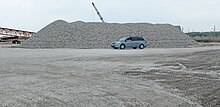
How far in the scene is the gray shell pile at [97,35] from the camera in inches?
1792

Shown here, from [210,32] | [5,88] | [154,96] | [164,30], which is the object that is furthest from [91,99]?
[210,32]

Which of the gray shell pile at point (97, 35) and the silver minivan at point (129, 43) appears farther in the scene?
the gray shell pile at point (97, 35)

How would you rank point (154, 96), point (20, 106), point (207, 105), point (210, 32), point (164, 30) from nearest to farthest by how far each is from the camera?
point (20, 106) < point (207, 105) < point (154, 96) < point (164, 30) < point (210, 32)

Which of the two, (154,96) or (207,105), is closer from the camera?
(207,105)

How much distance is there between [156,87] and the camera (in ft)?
29.0

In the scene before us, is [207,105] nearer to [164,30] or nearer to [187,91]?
[187,91]

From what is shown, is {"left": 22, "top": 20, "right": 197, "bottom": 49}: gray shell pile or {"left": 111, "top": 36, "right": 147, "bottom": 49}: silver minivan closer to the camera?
{"left": 111, "top": 36, "right": 147, "bottom": 49}: silver minivan

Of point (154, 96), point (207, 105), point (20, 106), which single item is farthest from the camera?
point (154, 96)

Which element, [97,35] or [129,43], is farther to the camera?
[97,35]

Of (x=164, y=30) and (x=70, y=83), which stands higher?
(x=164, y=30)

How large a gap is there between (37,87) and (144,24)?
49732mm

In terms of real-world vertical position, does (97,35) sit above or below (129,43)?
above

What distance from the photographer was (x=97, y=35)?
4809 cm

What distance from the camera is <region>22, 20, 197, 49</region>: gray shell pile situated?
45528 millimetres
